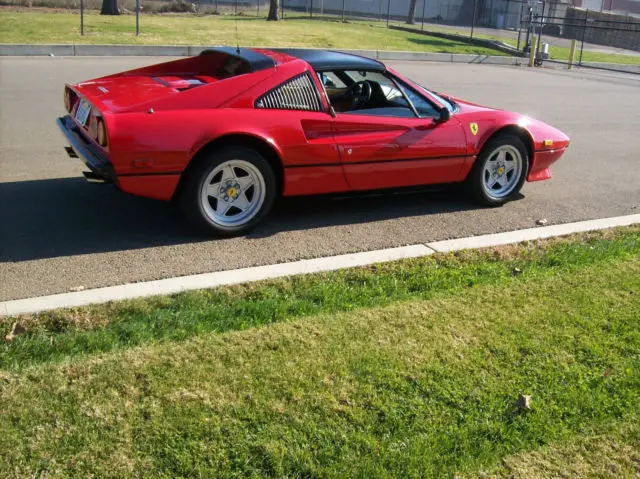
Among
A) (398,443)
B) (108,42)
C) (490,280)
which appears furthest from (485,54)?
(398,443)

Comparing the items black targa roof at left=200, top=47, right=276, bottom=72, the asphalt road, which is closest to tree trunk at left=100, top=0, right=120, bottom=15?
the asphalt road

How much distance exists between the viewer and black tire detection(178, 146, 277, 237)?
5188mm

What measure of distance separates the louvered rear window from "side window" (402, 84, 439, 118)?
0.94m

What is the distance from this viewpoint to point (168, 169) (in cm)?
507

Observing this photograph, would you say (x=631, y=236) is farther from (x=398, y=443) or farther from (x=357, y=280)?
(x=398, y=443)

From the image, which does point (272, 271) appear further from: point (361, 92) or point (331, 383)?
point (361, 92)

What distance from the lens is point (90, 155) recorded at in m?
5.14

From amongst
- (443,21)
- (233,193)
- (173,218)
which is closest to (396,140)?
(233,193)

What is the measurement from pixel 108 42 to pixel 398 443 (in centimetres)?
1931

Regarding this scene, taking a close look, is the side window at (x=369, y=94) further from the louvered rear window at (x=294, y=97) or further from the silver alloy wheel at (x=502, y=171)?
the silver alloy wheel at (x=502, y=171)

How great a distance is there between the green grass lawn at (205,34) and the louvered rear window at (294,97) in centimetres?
1567

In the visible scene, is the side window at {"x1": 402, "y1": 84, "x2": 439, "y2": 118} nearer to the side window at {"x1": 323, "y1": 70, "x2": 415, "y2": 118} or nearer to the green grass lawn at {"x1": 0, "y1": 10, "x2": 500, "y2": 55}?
the side window at {"x1": 323, "y1": 70, "x2": 415, "y2": 118}

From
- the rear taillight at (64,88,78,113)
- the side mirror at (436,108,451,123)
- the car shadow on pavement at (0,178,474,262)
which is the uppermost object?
the side mirror at (436,108,451,123)

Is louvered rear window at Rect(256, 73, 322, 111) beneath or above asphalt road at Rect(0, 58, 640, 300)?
above
